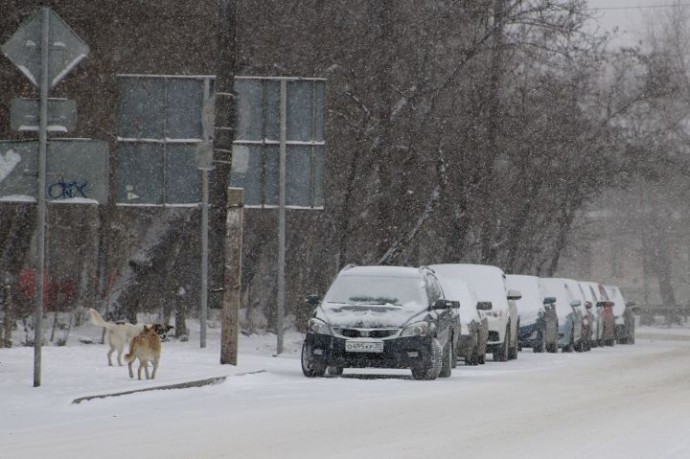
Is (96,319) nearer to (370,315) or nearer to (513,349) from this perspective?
(370,315)

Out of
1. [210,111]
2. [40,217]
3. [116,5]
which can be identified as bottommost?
[40,217]

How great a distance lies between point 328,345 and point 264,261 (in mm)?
34221

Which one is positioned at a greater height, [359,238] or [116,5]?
[116,5]

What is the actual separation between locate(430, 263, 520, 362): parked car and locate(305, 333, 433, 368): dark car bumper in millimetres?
10221

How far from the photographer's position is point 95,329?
1483 inches

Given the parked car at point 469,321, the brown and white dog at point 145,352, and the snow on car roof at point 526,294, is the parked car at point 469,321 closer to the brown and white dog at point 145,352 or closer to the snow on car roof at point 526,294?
the snow on car roof at point 526,294

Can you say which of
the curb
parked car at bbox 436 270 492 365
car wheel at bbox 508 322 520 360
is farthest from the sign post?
car wheel at bbox 508 322 520 360

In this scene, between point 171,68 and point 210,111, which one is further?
point 171,68

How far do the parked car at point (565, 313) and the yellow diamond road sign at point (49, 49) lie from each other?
24.7m

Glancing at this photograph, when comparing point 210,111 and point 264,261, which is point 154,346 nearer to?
point 210,111

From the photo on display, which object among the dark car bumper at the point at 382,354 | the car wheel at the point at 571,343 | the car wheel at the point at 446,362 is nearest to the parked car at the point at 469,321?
the car wheel at the point at 446,362

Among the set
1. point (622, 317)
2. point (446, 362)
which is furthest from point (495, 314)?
point (622, 317)

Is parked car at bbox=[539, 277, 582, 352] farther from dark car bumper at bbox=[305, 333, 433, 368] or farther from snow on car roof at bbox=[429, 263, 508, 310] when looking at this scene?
dark car bumper at bbox=[305, 333, 433, 368]

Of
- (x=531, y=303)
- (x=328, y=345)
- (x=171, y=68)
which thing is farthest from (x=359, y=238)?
(x=328, y=345)
